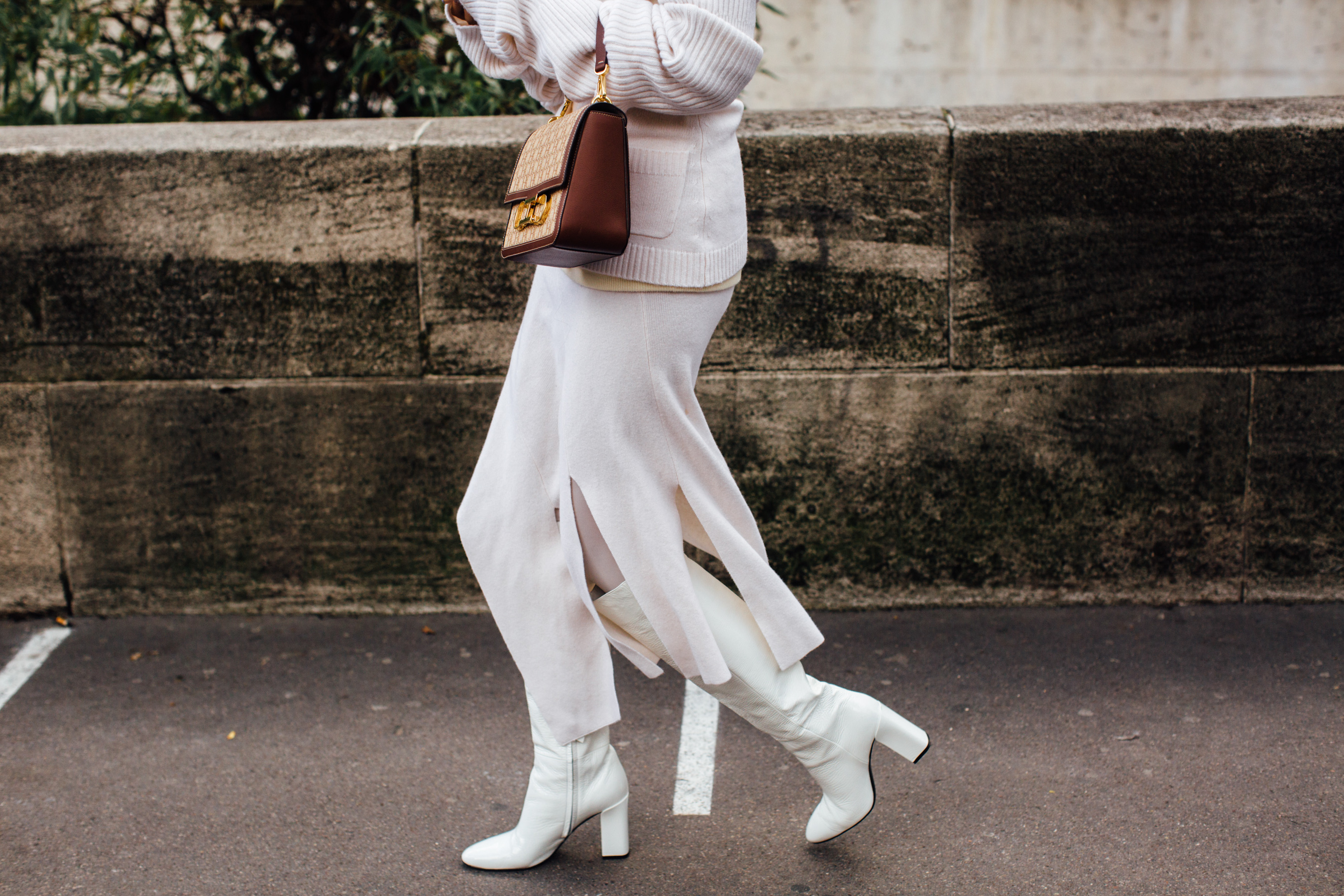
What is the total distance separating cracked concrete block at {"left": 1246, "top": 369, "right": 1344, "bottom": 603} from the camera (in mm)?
3555

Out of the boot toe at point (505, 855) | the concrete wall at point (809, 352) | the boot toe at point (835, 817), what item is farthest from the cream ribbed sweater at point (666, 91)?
the concrete wall at point (809, 352)

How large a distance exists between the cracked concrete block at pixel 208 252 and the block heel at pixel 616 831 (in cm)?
169

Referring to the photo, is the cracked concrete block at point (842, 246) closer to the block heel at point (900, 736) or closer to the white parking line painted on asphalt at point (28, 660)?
the block heel at point (900, 736)

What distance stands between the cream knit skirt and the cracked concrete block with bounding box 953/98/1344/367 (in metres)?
1.49

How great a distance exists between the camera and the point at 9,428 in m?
3.70

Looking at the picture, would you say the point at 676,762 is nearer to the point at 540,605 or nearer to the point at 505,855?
the point at 505,855

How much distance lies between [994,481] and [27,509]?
3078mm

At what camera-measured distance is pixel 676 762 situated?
2914 mm

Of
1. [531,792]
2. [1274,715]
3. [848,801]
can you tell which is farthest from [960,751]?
[531,792]

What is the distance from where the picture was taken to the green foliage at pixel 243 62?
4449 mm

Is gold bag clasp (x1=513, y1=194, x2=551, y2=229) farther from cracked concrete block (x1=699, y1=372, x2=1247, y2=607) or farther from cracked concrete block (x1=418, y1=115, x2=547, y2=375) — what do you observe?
cracked concrete block (x1=699, y1=372, x2=1247, y2=607)

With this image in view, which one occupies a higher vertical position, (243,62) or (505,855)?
(243,62)

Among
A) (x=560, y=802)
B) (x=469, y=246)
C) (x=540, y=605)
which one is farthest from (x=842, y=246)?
(x=560, y=802)

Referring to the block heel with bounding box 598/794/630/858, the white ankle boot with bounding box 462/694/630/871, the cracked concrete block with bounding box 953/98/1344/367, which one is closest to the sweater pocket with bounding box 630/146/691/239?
the white ankle boot with bounding box 462/694/630/871
